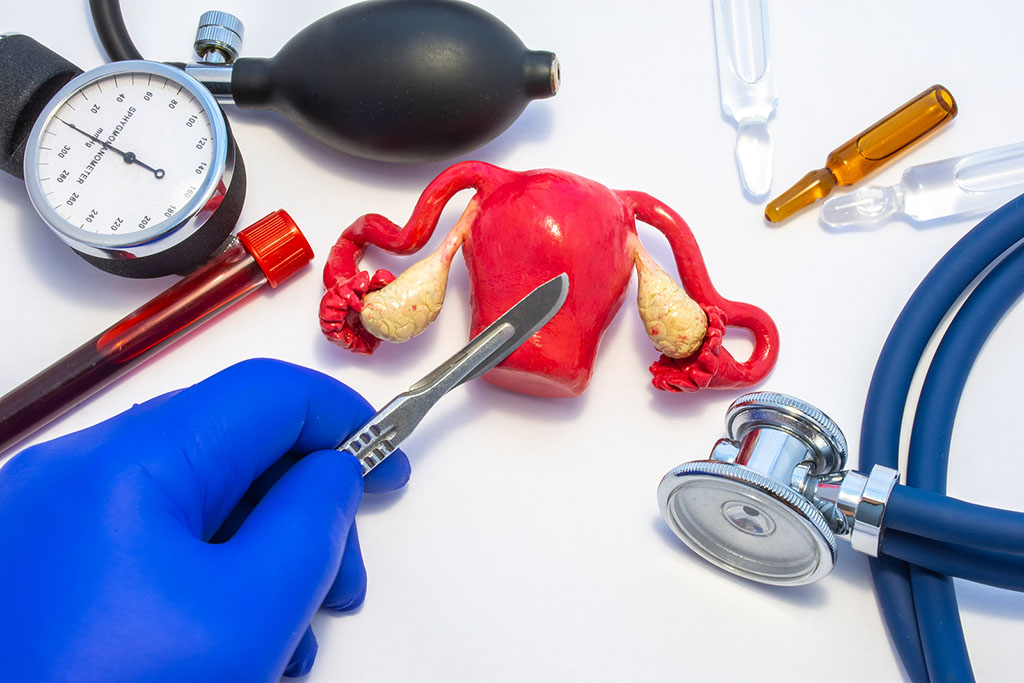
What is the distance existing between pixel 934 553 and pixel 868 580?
0.13 meters

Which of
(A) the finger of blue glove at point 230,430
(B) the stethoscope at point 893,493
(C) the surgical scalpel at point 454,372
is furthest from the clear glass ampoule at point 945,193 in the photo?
(A) the finger of blue glove at point 230,430

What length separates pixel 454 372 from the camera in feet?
2.97

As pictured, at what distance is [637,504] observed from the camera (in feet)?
3.58

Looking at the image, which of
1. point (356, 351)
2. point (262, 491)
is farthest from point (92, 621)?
point (356, 351)

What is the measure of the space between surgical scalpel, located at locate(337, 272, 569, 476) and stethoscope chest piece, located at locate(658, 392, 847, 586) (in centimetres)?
22

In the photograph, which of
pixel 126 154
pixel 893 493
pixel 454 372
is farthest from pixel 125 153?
pixel 893 493

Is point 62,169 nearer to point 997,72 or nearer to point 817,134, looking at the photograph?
point 817,134

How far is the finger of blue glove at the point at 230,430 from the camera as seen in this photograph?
2.82 feet

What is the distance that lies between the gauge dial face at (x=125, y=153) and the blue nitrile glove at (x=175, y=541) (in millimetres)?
284

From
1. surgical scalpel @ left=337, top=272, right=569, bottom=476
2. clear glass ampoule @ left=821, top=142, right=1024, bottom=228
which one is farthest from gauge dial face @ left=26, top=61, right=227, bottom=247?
clear glass ampoule @ left=821, top=142, right=1024, bottom=228

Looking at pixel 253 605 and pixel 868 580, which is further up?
pixel 868 580

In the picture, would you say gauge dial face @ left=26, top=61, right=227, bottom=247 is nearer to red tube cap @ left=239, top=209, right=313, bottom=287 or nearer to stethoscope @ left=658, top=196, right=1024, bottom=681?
red tube cap @ left=239, top=209, right=313, bottom=287

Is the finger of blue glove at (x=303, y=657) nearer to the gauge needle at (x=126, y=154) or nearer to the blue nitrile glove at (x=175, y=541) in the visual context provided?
the blue nitrile glove at (x=175, y=541)

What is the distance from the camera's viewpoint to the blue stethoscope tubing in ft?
2.81
